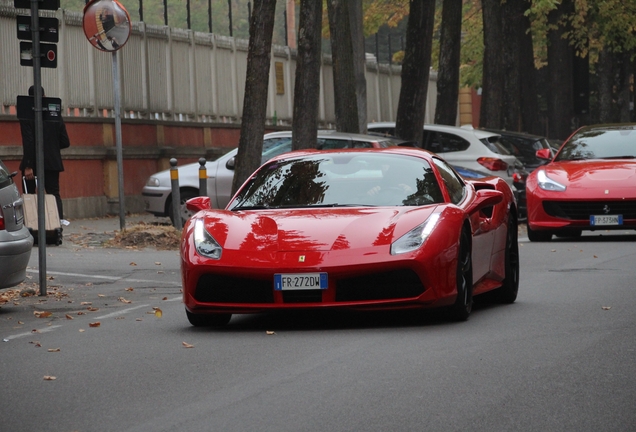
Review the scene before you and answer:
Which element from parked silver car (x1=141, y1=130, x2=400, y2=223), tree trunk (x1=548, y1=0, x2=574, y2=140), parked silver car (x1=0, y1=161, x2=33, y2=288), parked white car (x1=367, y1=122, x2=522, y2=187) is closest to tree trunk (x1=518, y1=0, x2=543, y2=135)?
tree trunk (x1=548, y1=0, x2=574, y2=140)

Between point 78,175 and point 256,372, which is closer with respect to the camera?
point 256,372

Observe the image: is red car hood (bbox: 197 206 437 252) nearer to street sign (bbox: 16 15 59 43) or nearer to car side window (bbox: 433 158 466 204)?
car side window (bbox: 433 158 466 204)

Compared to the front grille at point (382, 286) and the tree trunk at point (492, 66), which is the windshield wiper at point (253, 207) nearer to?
the front grille at point (382, 286)

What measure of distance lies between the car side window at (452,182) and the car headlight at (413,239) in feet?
2.95

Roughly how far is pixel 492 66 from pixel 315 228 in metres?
25.2

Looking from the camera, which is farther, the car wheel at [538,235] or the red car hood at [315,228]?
the car wheel at [538,235]

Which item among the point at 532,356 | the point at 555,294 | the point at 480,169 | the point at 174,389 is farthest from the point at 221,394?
the point at 480,169

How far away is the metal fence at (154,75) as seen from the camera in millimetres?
23808

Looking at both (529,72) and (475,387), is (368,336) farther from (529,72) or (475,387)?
(529,72)

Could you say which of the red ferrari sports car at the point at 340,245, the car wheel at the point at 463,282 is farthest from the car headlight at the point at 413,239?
the car wheel at the point at 463,282

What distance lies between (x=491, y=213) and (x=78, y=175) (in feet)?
48.8

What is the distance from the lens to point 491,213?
36.4 ft

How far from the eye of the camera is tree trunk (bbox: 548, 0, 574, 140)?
3797 cm

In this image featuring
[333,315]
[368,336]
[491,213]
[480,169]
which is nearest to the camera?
[368,336]
